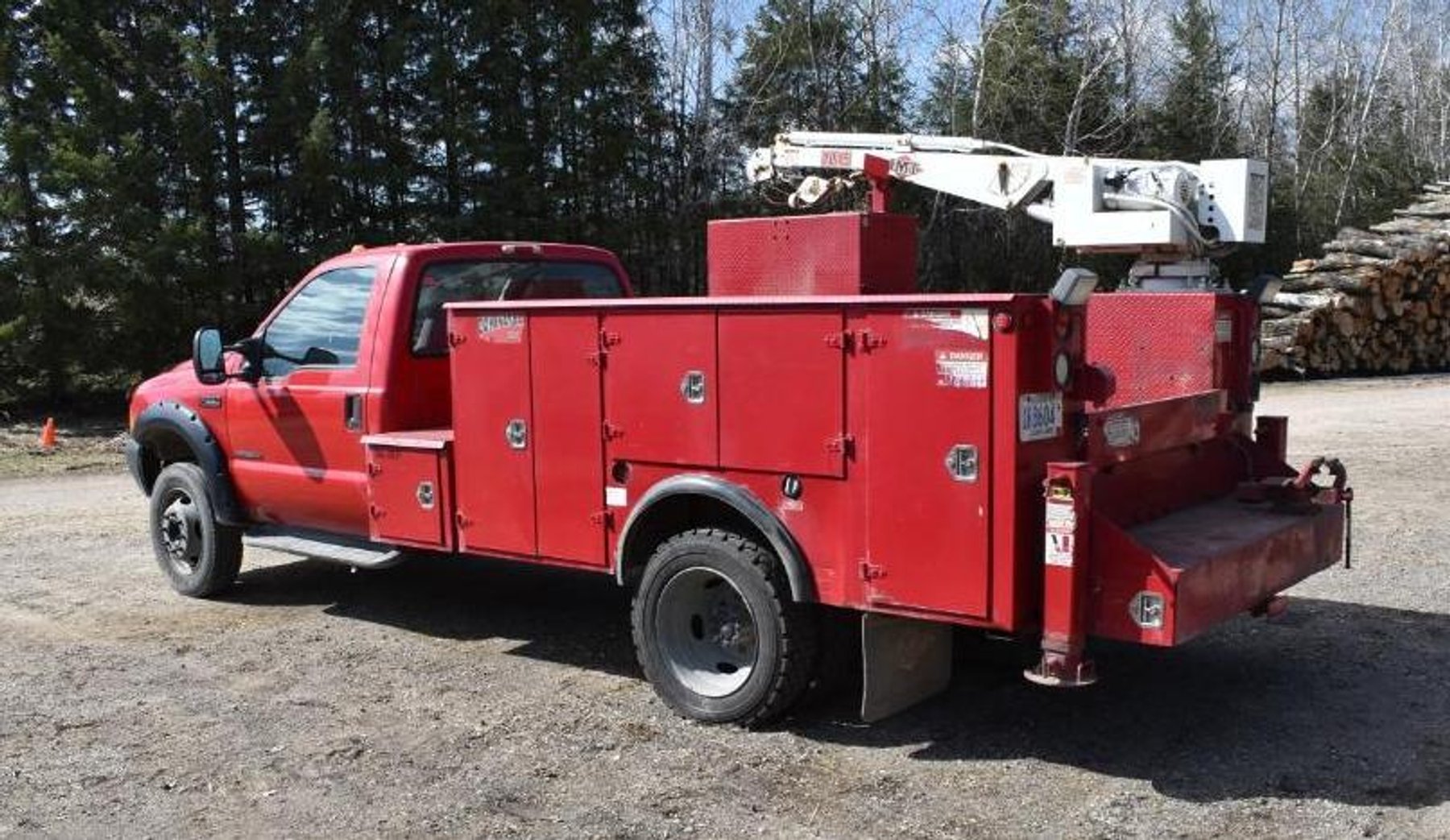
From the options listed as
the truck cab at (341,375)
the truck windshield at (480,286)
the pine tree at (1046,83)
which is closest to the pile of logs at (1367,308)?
the pine tree at (1046,83)

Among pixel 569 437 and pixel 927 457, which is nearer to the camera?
pixel 927 457

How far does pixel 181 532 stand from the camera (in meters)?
8.38

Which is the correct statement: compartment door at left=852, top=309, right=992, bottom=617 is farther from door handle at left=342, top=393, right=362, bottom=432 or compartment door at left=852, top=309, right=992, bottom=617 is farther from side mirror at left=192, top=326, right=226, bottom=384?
side mirror at left=192, top=326, right=226, bottom=384

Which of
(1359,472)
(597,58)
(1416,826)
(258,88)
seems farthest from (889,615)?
(597,58)

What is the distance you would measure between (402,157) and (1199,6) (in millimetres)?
23101

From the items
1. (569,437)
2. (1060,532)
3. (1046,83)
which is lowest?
(1060,532)

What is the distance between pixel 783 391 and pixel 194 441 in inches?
180

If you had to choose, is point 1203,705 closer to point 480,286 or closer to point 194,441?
point 480,286

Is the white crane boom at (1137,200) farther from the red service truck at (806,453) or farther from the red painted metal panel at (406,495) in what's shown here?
the red painted metal panel at (406,495)

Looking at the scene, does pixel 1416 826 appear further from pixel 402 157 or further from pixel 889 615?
pixel 402 157

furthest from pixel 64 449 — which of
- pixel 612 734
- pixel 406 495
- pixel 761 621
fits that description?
pixel 761 621

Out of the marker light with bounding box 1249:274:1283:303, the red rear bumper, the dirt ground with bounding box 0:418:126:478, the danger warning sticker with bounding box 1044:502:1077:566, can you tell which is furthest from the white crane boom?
the dirt ground with bounding box 0:418:126:478

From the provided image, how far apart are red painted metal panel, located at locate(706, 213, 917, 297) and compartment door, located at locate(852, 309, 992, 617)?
0.90 meters

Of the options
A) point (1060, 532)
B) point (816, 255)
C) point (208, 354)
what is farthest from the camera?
point (208, 354)
